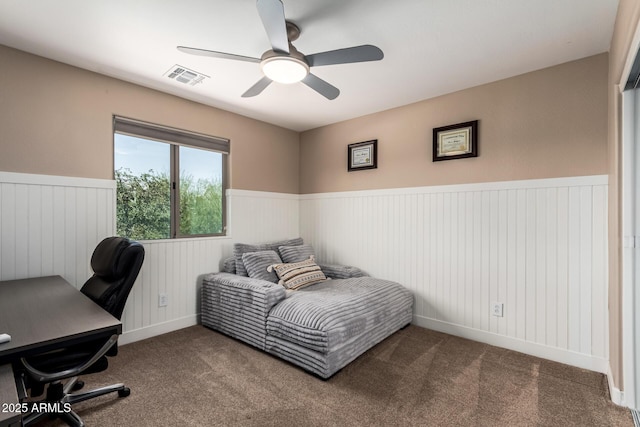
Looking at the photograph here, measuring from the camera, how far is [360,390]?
2.08 metres

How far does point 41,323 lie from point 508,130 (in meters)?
3.41

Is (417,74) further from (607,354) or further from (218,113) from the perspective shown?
(607,354)

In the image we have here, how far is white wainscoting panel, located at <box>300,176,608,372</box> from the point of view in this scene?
2387mm

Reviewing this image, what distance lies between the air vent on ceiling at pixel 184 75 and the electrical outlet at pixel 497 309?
3.26 m

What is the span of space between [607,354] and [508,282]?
769 millimetres

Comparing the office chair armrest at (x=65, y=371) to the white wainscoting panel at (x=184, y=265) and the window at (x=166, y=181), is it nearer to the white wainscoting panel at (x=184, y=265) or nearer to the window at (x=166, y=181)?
the white wainscoting panel at (x=184, y=265)

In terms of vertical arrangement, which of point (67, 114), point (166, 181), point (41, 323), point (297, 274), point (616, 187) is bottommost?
point (297, 274)

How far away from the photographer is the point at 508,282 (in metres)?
2.75

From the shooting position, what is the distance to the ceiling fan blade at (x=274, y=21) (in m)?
1.48

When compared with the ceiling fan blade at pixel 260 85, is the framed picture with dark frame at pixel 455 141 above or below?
below

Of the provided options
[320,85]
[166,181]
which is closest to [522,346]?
[320,85]

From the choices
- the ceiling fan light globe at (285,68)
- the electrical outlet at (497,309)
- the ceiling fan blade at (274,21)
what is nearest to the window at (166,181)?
the ceiling fan light globe at (285,68)

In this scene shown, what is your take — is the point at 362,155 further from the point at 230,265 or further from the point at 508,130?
the point at 230,265

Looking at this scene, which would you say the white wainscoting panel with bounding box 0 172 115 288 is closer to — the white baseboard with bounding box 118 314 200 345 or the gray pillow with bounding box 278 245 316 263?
the white baseboard with bounding box 118 314 200 345
